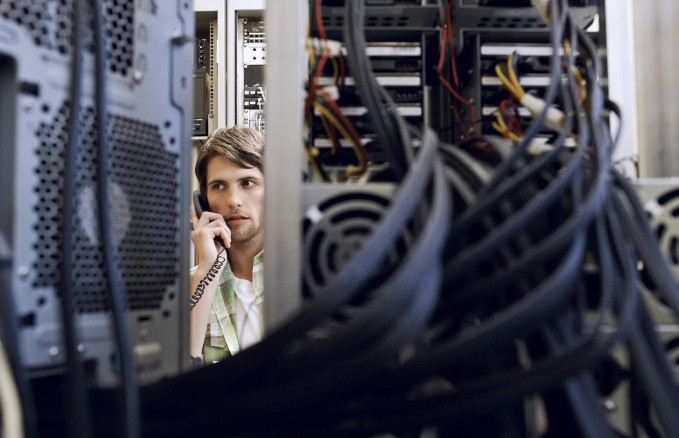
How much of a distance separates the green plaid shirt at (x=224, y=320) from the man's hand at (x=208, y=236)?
0.57ft

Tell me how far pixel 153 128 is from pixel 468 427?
311 mm

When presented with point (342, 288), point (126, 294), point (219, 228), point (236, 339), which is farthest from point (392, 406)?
point (236, 339)

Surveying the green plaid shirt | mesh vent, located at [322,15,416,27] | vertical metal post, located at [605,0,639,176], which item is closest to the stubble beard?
the green plaid shirt

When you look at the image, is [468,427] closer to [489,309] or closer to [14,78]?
[489,309]

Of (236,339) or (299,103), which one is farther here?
(236,339)

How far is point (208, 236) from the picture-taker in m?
1.42

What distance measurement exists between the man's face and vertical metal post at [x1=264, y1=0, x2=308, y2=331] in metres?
1.14

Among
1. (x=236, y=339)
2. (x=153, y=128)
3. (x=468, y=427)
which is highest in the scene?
(x=153, y=128)

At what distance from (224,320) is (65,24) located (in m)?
1.33

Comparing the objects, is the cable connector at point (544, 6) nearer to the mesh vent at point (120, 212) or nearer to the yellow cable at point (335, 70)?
the yellow cable at point (335, 70)

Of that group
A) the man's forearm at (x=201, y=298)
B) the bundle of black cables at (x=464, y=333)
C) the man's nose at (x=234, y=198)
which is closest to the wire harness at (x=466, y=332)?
the bundle of black cables at (x=464, y=333)

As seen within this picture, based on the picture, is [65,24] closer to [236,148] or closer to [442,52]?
[442,52]

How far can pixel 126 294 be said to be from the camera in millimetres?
373

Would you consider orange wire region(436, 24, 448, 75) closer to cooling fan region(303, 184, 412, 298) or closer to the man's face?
cooling fan region(303, 184, 412, 298)
